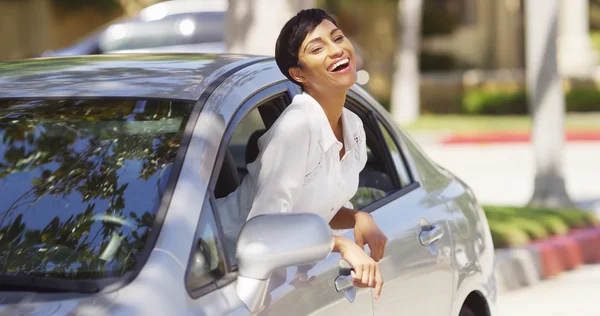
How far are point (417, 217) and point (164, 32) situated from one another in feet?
37.7

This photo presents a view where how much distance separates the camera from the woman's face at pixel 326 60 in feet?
12.2

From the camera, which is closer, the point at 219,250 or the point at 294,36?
the point at 219,250

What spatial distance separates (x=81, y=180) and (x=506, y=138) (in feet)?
64.7

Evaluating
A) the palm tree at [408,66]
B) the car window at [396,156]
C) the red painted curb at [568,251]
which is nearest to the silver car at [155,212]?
the car window at [396,156]

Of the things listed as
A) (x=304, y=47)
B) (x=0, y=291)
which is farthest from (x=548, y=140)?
(x=0, y=291)

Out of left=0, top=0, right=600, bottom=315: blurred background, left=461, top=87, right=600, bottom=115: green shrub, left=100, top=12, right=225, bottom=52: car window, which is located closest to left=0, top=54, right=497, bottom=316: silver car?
left=0, top=0, right=600, bottom=315: blurred background

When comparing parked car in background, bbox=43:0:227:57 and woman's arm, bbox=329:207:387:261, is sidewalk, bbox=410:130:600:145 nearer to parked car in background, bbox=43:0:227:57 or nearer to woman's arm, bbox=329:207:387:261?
parked car in background, bbox=43:0:227:57

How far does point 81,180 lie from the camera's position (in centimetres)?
340

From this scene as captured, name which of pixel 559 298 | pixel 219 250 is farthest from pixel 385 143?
pixel 559 298

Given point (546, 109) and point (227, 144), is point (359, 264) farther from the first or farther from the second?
point (546, 109)

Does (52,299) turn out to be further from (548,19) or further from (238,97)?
(548,19)

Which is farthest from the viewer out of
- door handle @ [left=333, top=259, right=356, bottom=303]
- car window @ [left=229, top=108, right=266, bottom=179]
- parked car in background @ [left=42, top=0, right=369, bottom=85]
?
parked car in background @ [left=42, top=0, right=369, bottom=85]

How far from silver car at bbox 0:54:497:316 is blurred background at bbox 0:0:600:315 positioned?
4311mm

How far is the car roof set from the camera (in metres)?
3.62
